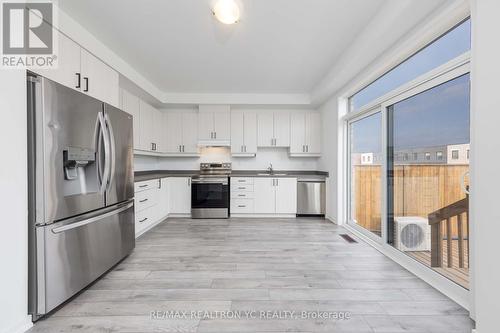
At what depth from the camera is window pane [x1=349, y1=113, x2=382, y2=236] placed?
3164 mm

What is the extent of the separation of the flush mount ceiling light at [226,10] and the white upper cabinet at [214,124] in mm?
2931

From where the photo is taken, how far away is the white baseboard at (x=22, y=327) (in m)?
1.45

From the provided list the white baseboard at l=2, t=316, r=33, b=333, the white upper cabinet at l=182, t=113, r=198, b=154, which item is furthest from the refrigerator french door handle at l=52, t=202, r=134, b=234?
the white upper cabinet at l=182, t=113, r=198, b=154

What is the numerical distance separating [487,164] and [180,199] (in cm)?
446

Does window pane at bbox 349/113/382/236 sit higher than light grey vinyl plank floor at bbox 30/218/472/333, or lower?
higher

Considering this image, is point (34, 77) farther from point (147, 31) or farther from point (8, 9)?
point (147, 31)

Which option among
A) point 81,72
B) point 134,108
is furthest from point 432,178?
point 134,108

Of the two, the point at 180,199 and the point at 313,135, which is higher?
the point at 313,135

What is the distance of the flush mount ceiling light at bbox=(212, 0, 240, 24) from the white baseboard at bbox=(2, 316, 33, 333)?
2700mm

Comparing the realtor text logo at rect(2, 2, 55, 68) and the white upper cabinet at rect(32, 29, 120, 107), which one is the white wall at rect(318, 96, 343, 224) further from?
the realtor text logo at rect(2, 2, 55, 68)

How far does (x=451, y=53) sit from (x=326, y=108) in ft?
9.14

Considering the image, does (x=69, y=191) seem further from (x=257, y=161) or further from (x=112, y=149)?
(x=257, y=161)

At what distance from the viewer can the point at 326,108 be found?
4.71m

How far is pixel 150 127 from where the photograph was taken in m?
4.53
